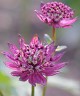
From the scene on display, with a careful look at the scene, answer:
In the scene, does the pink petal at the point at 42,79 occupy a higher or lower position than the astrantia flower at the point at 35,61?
lower

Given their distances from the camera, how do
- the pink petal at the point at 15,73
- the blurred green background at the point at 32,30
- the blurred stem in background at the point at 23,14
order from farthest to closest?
the blurred stem in background at the point at 23,14
the blurred green background at the point at 32,30
the pink petal at the point at 15,73

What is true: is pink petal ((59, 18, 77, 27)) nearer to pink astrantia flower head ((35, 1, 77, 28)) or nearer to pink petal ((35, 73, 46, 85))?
pink astrantia flower head ((35, 1, 77, 28))

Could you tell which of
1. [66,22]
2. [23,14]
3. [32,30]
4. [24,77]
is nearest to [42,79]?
[24,77]

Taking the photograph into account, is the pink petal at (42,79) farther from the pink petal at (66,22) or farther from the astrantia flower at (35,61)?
the pink petal at (66,22)

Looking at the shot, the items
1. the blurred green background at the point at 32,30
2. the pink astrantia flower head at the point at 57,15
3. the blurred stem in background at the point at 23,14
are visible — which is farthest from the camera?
the blurred stem in background at the point at 23,14

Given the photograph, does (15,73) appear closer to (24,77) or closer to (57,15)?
(24,77)

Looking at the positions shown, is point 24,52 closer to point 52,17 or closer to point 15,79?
point 52,17

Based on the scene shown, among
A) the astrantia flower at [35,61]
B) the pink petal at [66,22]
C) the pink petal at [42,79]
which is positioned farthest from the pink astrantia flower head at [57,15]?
the pink petal at [42,79]

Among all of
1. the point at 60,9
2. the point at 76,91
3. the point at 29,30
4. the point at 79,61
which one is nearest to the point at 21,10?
the point at 29,30
